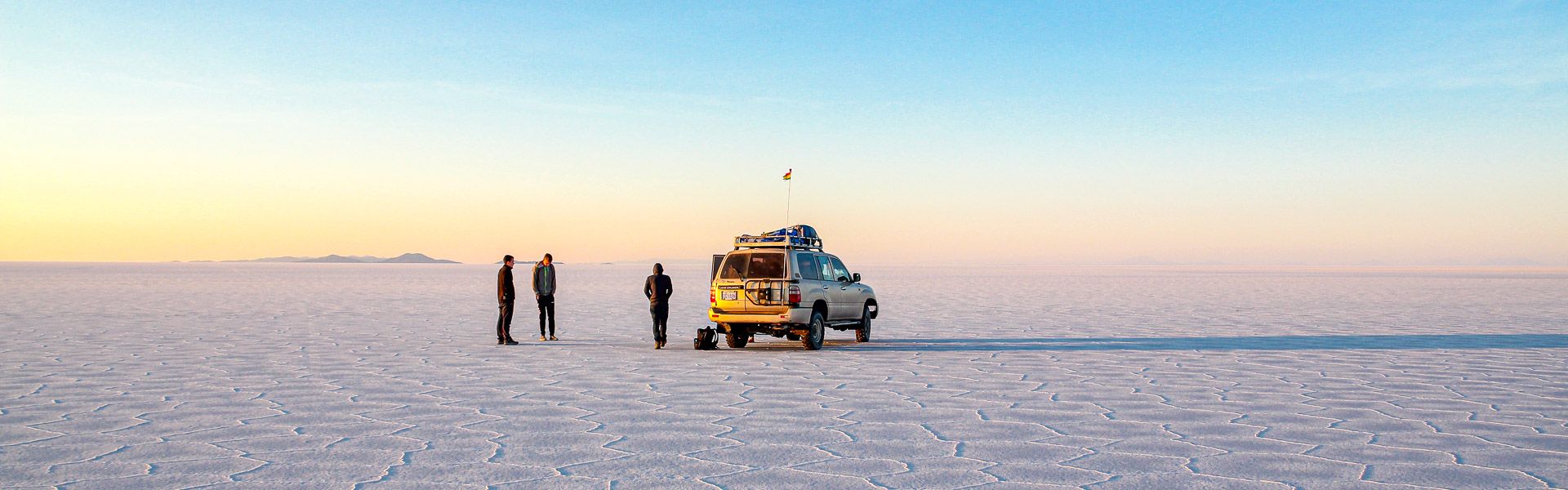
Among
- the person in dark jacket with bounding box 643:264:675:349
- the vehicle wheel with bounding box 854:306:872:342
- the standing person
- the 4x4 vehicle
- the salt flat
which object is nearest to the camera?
the salt flat

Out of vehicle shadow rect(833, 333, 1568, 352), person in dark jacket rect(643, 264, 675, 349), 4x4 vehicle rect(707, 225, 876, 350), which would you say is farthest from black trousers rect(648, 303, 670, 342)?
vehicle shadow rect(833, 333, 1568, 352)

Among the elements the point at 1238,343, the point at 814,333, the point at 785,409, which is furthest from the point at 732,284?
the point at 1238,343

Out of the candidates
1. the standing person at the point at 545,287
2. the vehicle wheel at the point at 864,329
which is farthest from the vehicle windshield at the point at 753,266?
the standing person at the point at 545,287

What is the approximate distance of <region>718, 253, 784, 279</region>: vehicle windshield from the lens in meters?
16.5

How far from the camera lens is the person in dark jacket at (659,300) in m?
16.4

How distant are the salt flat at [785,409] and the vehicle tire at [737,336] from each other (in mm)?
483

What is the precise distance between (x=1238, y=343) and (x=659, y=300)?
8934 mm

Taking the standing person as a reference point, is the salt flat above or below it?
below

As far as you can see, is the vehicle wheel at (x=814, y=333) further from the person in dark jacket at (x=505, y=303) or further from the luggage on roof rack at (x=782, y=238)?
the person in dark jacket at (x=505, y=303)

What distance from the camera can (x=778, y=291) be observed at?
16.1 meters

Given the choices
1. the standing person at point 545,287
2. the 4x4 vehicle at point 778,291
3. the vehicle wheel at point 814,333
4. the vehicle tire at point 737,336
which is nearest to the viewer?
the 4x4 vehicle at point 778,291

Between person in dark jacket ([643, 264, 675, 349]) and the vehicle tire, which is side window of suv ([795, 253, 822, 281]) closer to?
the vehicle tire

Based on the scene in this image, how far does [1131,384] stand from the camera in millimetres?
11523

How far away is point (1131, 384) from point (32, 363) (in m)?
12.7
